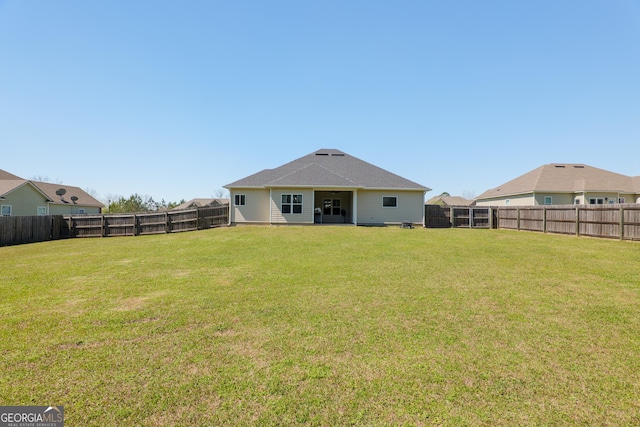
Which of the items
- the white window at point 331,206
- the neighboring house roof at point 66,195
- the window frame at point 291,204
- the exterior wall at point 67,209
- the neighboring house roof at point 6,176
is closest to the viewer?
the window frame at point 291,204

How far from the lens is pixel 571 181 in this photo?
2772 cm

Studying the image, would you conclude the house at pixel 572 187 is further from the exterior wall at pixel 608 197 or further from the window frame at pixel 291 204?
the window frame at pixel 291 204

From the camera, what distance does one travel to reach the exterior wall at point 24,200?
2691 centimetres

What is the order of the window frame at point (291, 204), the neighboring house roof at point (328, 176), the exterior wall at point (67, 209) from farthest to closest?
the exterior wall at point (67, 209)
the window frame at point (291, 204)
the neighboring house roof at point (328, 176)

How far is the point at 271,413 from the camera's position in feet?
Result: 8.39

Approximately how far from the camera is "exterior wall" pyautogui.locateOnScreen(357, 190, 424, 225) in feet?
73.2

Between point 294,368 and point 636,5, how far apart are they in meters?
16.5

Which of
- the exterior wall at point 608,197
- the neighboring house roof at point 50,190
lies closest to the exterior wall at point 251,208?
the neighboring house roof at point 50,190

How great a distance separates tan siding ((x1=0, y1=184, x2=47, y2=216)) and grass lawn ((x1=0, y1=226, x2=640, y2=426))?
28.1m

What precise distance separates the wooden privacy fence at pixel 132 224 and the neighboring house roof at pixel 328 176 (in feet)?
13.0

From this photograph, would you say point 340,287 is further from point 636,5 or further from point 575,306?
point 636,5

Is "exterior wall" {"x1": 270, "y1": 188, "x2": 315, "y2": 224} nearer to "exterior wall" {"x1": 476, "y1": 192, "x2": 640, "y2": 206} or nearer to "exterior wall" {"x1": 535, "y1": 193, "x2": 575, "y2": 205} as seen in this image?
"exterior wall" {"x1": 476, "y1": 192, "x2": 640, "y2": 206}

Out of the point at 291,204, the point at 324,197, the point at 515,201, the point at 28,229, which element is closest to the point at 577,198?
the point at 515,201

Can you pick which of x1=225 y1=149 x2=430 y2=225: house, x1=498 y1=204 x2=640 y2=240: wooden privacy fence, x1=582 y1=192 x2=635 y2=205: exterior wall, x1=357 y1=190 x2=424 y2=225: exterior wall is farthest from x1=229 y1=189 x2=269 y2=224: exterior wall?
x1=582 y1=192 x2=635 y2=205: exterior wall
